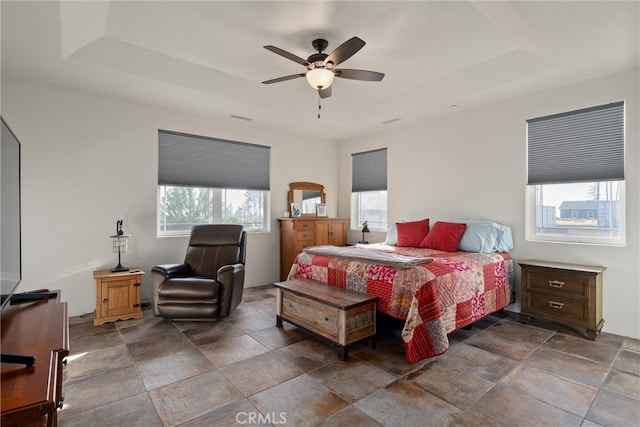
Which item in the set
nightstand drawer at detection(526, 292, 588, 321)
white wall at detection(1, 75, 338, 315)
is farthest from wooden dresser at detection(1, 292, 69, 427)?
nightstand drawer at detection(526, 292, 588, 321)

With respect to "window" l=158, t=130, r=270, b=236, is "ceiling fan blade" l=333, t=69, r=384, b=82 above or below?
above

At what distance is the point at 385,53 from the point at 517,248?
9.00 ft

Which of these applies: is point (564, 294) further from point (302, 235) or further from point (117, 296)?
point (117, 296)

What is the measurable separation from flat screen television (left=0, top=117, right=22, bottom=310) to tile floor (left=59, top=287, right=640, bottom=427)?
91cm

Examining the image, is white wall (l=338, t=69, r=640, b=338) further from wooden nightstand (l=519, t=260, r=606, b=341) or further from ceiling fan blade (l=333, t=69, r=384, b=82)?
ceiling fan blade (l=333, t=69, r=384, b=82)

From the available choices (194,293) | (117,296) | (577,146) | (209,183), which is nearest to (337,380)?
(194,293)

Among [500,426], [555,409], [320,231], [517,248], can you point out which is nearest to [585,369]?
[555,409]

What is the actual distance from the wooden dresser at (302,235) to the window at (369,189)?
55 centimetres

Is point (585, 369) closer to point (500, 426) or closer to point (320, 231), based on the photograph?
point (500, 426)

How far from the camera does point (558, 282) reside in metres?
3.22

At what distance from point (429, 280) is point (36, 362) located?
94.1 inches

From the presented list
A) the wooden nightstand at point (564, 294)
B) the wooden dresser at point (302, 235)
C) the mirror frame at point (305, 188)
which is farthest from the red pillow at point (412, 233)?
the mirror frame at point (305, 188)

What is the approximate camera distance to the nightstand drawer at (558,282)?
3085mm

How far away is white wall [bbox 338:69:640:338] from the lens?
3131 mm
